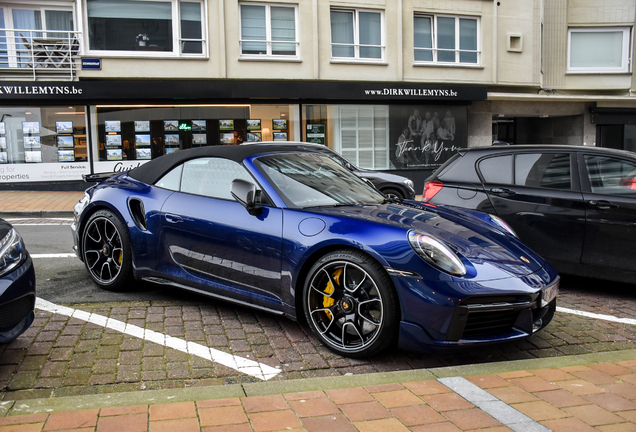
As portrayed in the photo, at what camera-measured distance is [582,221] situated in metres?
5.45

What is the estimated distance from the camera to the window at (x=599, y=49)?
72.1 feet

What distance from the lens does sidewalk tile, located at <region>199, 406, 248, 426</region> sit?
2695mm

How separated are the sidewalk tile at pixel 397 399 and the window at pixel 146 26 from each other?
15872 mm

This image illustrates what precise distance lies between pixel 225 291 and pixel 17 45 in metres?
15.7

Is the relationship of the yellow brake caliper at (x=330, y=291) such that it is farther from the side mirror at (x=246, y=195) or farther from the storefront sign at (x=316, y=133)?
the storefront sign at (x=316, y=133)

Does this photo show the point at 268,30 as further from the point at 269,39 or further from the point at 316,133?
the point at 316,133

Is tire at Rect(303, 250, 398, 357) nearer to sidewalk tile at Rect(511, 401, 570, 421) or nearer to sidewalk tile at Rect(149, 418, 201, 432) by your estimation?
sidewalk tile at Rect(511, 401, 570, 421)

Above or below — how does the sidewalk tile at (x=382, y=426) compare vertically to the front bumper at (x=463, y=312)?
below

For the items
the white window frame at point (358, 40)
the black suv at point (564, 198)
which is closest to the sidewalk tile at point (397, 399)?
the black suv at point (564, 198)

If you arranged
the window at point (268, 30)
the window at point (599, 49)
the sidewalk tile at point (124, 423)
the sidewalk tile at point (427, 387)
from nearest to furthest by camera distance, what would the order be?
the sidewalk tile at point (124, 423)
the sidewalk tile at point (427, 387)
the window at point (268, 30)
the window at point (599, 49)

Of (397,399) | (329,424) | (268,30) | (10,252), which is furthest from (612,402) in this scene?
(268,30)

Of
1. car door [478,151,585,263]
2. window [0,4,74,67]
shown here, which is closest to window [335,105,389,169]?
window [0,4,74,67]

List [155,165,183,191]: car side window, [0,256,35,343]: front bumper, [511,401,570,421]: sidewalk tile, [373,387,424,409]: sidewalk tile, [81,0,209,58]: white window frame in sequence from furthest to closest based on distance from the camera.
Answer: [81,0,209,58]: white window frame, [155,165,183,191]: car side window, [0,256,35,343]: front bumper, [373,387,424,409]: sidewalk tile, [511,401,570,421]: sidewalk tile

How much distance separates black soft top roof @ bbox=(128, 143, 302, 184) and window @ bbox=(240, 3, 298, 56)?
1325 cm
